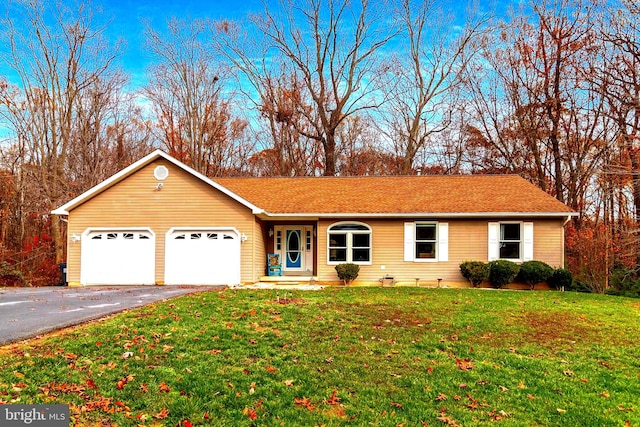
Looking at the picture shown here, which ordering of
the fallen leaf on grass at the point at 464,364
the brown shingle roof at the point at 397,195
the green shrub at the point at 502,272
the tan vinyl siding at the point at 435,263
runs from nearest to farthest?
the fallen leaf on grass at the point at 464,364 < the green shrub at the point at 502,272 < the tan vinyl siding at the point at 435,263 < the brown shingle roof at the point at 397,195

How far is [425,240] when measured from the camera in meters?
18.0

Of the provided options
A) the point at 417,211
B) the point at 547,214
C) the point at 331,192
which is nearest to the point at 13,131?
the point at 331,192

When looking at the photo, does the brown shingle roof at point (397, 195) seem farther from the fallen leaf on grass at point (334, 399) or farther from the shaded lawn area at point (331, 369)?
the fallen leaf on grass at point (334, 399)

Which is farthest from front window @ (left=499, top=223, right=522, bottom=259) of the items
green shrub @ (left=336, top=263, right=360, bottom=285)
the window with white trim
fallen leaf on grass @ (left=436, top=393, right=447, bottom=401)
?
fallen leaf on grass @ (left=436, top=393, right=447, bottom=401)

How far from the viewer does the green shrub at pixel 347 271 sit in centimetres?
1730

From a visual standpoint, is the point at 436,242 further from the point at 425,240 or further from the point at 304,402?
the point at 304,402

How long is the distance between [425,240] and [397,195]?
2.47 metres

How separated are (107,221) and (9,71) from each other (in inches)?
624

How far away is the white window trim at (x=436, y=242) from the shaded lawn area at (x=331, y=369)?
7750 millimetres

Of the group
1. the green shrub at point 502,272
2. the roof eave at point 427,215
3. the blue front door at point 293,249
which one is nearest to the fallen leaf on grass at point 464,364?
the green shrub at point 502,272

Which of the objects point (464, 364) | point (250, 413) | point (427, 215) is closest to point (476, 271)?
point (427, 215)

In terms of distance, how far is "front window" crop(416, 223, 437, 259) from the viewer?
59.0 feet

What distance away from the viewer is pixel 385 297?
41.8 feet

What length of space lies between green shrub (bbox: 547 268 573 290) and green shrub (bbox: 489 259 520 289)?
1351mm
